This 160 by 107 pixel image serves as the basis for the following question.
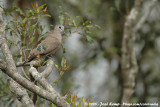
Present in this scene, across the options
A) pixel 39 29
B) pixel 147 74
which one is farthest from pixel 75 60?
pixel 39 29

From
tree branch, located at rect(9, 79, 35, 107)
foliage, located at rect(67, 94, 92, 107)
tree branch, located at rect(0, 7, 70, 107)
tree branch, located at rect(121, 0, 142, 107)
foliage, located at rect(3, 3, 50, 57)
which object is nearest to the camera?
tree branch, located at rect(0, 7, 70, 107)

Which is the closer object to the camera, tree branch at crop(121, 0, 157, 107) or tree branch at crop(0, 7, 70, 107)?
tree branch at crop(0, 7, 70, 107)

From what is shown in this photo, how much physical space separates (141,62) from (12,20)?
6603 millimetres

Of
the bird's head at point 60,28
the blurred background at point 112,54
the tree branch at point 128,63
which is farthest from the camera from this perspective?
the blurred background at point 112,54

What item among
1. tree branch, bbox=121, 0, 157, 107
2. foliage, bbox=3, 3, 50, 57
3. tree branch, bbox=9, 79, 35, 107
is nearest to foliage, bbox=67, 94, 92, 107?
tree branch, bbox=9, 79, 35, 107

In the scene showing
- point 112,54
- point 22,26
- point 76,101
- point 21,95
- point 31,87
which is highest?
point 22,26

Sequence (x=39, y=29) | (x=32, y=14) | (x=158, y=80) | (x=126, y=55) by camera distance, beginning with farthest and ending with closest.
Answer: (x=158, y=80) → (x=126, y=55) → (x=39, y=29) → (x=32, y=14)

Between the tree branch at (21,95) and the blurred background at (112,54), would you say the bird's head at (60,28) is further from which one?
the blurred background at (112,54)

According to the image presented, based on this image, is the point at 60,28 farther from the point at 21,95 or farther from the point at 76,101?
the point at 21,95

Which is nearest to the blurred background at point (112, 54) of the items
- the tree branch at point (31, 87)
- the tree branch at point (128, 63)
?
the tree branch at point (128, 63)

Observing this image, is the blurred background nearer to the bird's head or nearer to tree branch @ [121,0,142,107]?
tree branch @ [121,0,142,107]

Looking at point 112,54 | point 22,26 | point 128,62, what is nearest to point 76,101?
point 22,26

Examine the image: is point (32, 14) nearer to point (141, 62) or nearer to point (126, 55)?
point (126, 55)

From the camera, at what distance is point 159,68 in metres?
8.75
